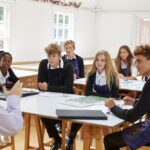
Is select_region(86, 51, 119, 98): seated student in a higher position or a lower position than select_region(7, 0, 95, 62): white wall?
lower

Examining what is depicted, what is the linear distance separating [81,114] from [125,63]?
3290 millimetres

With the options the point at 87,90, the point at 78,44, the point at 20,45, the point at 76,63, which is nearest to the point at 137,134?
the point at 87,90

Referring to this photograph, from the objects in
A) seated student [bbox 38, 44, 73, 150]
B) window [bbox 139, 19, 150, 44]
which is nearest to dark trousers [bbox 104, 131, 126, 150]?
seated student [bbox 38, 44, 73, 150]

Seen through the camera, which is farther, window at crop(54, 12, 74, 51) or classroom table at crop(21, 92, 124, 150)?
window at crop(54, 12, 74, 51)

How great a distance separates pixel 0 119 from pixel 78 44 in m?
7.89

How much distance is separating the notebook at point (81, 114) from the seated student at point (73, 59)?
2784 mm

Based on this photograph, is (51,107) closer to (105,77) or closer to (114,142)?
(114,142)

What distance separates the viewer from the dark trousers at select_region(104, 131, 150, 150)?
2.93 meters

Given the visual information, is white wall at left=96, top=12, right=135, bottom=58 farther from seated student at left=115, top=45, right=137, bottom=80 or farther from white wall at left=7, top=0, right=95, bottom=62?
seated student at left=115, top=45, right=137, bottom=80

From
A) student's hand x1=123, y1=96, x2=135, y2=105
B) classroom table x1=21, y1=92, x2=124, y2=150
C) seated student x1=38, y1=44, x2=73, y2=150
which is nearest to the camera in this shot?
classroom table x1=21, y1=92, x2=124, y2=150

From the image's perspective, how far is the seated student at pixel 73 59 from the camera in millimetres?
5852

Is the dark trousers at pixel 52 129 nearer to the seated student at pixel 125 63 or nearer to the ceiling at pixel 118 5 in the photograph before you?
the seated student at pixel 125 63

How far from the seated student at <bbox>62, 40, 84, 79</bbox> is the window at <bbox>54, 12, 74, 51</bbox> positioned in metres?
2.85

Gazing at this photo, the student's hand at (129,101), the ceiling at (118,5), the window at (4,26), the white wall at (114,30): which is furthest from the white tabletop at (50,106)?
the white wall at (114,30)
